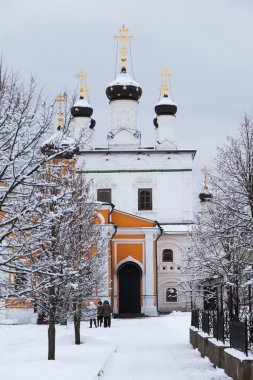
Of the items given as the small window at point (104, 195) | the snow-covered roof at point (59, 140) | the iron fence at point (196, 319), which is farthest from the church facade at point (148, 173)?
the snow-covered roof at point (59, 140)

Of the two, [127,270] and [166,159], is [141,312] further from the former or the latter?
[166,159]

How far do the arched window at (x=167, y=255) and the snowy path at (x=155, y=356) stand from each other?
11393 millimetres

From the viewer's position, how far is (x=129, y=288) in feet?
113

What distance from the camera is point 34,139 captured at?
28.8 ft

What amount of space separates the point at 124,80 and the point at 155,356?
88.4ft

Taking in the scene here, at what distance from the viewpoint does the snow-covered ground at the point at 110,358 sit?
11047 millimetres

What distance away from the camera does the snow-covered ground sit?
11.0 m

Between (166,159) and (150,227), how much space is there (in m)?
6.49

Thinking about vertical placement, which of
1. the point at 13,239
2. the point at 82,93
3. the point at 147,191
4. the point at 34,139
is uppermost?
the point at 82,93

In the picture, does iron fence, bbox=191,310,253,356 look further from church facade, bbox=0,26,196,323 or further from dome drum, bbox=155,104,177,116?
dome drum, bbox=155,104,177,116

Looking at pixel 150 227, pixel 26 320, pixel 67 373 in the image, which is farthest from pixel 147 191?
pixel 67 373

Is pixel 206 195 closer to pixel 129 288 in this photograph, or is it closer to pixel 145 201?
pixel 145 201

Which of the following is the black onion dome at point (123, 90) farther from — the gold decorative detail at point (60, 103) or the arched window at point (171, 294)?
the gold decorative detail at point (60, 103)

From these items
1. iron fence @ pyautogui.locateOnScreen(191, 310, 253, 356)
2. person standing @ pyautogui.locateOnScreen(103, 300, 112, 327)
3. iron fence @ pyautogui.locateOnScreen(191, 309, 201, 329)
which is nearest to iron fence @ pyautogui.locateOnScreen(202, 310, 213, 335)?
iron fence @ pyautogui.locateOnScreen(191, 310, 253, 356)
